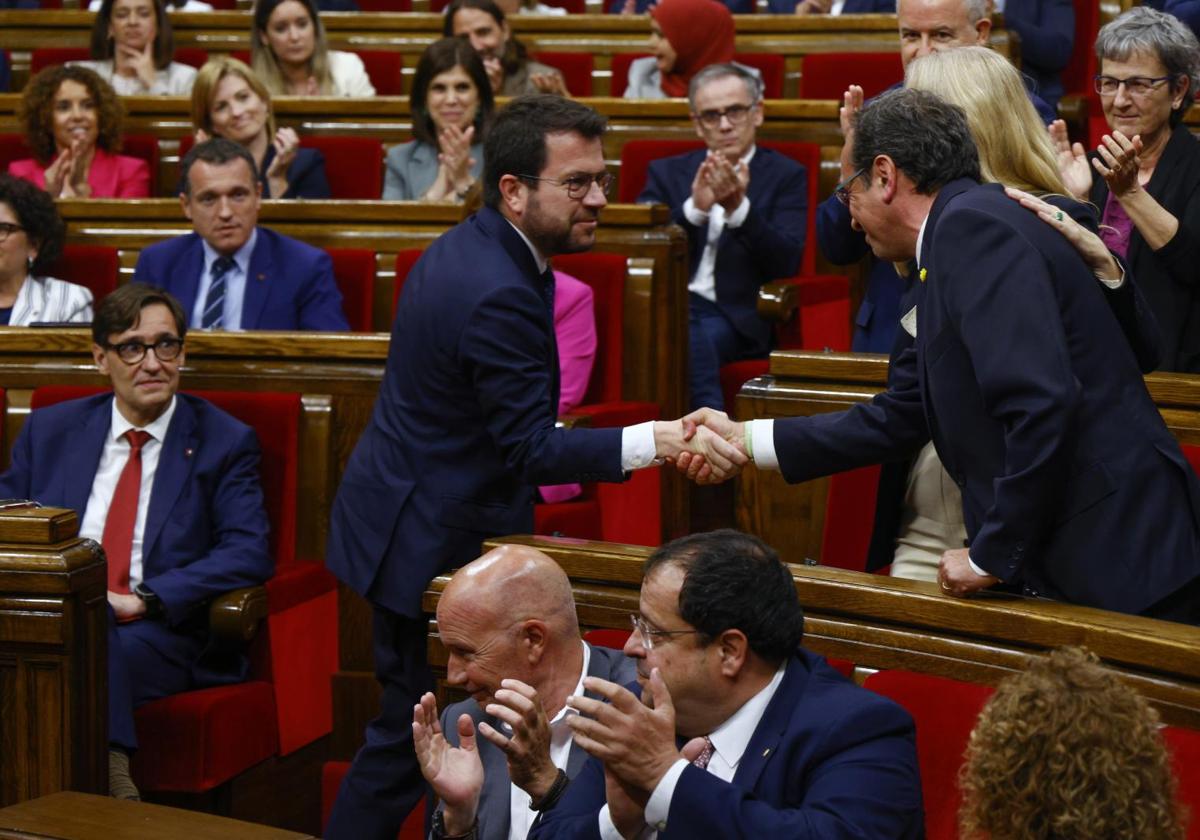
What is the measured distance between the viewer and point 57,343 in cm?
170

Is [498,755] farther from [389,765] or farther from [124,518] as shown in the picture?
[124,518]

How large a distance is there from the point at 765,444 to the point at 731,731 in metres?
0.39

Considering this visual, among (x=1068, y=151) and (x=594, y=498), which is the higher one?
(x=1068, y=151)

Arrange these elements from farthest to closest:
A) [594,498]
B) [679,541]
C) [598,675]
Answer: [594,498] → [598,675] → [679,541]

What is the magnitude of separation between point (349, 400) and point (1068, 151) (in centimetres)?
70

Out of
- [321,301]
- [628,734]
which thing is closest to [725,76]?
A: [321,301]

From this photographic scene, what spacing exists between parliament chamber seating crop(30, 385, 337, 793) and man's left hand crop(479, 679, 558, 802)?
0.59 meters

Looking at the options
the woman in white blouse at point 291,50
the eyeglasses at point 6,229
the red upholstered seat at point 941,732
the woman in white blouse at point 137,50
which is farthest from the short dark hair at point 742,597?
the woman in white blouse at point 137,50

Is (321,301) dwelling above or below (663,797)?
above

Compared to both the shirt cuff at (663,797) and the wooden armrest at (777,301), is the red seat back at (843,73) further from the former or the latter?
the shirt cuff at (663,797)

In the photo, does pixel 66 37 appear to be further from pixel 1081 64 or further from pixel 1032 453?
pixel 1032 453

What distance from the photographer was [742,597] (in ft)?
2.81

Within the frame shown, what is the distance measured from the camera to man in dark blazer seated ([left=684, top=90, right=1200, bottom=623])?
3.04ft

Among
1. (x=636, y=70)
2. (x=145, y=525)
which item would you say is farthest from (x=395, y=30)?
(x=145, y=525)
